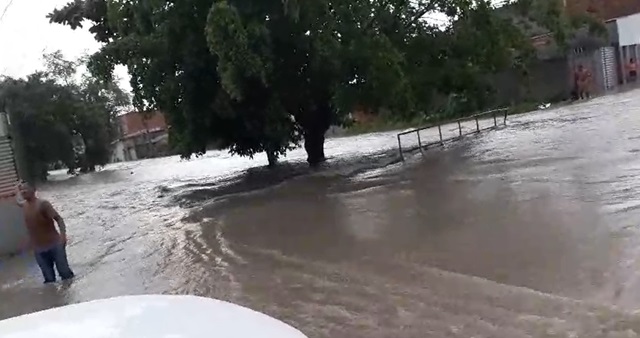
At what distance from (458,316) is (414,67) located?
15.0m

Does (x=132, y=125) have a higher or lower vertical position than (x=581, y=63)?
higher

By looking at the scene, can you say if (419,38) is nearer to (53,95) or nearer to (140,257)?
(140,257)

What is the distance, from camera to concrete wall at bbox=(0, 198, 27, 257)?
14.9 metres

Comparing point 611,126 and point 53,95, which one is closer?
point 611,126

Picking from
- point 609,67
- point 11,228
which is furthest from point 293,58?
point 609,67

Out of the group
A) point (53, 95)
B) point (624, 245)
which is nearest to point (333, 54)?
point (624, 245)

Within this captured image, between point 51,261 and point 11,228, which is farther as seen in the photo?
point 11,228

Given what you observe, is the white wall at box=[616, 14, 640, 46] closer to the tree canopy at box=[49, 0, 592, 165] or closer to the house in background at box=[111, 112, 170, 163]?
the tree canopy at box=[49, 0, 592, 165]

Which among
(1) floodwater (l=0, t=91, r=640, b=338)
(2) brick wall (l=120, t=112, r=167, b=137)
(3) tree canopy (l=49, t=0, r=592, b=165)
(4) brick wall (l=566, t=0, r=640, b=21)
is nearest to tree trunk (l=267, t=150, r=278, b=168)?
(3) tree canopy (l=49, t=0, r=592, b=165)

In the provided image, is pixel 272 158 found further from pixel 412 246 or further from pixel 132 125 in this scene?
pixel 132 125

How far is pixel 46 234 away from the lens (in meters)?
11.8

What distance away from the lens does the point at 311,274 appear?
9.70 meters

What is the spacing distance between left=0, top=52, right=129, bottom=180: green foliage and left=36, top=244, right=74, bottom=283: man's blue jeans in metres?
26.3

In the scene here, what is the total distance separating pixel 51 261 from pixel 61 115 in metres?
33.0
